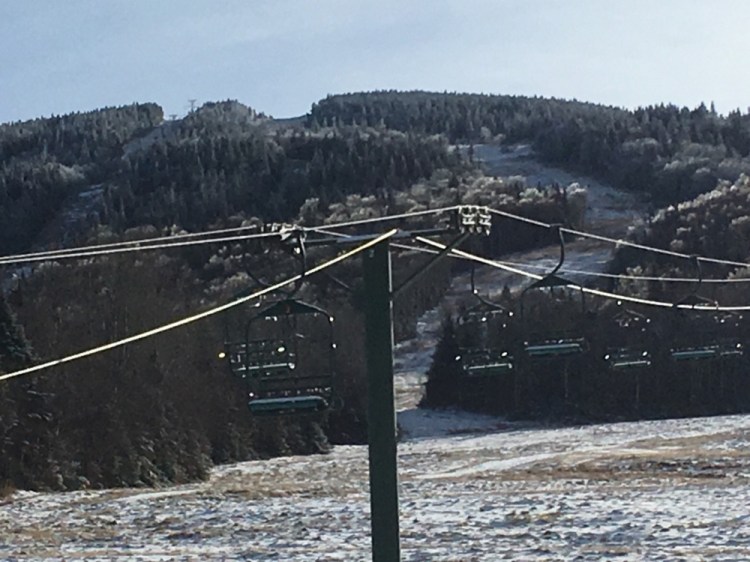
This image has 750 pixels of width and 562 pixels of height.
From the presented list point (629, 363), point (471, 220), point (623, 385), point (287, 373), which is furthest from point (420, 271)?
point (623, 385)

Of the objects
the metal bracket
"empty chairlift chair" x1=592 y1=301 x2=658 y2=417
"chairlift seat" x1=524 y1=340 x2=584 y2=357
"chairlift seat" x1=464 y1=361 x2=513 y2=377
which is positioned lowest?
"empty chairlift chair" x1=592 y1=301 x2=658 y2=417

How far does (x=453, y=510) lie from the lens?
101ft

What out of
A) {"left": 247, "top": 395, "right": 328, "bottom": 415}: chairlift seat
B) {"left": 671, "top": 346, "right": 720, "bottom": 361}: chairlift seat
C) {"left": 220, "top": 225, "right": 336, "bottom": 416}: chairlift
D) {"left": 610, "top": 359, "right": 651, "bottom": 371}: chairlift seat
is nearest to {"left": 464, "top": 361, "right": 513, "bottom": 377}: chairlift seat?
{"left": 610, "top": 359, "right": 651, "bottom": 371}: chairlift seat

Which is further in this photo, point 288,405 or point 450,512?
point 450,512

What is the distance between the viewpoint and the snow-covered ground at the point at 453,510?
933 inches

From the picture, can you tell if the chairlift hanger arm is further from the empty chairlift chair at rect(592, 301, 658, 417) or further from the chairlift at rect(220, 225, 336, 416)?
the empty chairlift chair at rect(592, 301, 658, 417)

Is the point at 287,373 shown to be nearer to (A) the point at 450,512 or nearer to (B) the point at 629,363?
(A) the point at 450,512

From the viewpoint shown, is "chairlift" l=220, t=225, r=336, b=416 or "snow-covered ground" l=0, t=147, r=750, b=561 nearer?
"chairlift" l=220, t=225, r=336, b=416

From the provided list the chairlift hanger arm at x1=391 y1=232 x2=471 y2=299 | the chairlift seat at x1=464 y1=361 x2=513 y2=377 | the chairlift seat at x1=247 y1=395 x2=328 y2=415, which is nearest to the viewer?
the chairlift hanger arm at x1=391 y1=232 x2=471 y2=299

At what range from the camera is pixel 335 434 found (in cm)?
6962

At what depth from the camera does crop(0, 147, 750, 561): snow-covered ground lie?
23688mm

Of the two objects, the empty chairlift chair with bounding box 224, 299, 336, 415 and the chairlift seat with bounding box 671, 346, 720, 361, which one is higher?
the empty chairlift chair with bounding box 224, 299, 336, 415

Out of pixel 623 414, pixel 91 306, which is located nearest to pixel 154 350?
pixel 91 306

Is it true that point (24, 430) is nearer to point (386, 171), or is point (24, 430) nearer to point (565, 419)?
→ point (565, 419)
